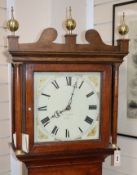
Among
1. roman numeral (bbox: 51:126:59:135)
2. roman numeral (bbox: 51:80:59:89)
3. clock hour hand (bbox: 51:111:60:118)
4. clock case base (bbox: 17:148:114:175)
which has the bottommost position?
clock case base (bbox: 17:148:114:175)

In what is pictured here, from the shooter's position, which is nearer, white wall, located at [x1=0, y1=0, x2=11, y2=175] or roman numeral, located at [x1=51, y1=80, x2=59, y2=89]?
roman numeral, located at [x1=51, y1=80, x2=59, y2=89]

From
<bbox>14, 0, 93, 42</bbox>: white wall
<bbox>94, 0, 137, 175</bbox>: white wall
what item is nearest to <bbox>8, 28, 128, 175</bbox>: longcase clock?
<bbox>94, 0, 137, 175</bbox>: white wall

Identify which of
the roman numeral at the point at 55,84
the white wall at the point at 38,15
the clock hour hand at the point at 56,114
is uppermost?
the white wall at the point at 38,15

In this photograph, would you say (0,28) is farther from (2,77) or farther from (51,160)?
(51,160)

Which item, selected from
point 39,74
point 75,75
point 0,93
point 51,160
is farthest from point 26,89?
point 0,93

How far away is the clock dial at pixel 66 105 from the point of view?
1101 millimetres

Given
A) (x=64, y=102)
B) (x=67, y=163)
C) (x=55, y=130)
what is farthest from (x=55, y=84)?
(x=67, y=163)

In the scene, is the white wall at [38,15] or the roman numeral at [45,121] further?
the white wall at [38,15]

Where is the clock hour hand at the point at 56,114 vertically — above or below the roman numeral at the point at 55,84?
below

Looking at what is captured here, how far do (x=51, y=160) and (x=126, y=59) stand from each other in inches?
28.1

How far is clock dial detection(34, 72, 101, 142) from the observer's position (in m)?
1.10

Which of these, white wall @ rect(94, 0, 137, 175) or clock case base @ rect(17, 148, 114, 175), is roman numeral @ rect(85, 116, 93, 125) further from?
white wall @ rect(94, 0, 137, 175)

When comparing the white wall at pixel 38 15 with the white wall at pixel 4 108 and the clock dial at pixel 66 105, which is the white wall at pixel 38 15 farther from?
the clock dial at pixel 66 105

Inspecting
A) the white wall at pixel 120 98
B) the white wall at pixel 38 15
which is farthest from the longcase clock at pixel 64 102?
the white wall at pixel 38 15
